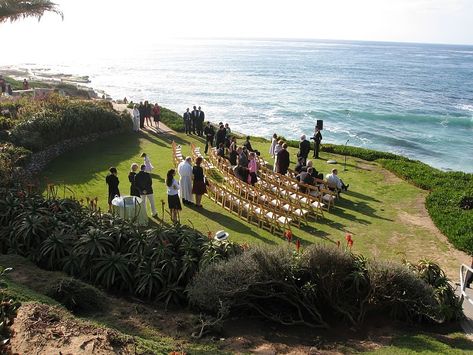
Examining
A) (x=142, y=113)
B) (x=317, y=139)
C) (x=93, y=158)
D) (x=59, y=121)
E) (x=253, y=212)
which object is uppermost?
(x=59, y=121)

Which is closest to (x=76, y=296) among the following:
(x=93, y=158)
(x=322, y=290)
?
(x=322, y=290)

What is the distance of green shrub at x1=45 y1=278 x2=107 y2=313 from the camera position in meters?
7.46

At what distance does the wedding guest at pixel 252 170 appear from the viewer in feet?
51.1

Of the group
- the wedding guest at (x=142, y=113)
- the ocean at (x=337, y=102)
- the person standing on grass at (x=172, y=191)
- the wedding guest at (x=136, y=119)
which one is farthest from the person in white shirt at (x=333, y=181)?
the ocean at (x=337, y=102)

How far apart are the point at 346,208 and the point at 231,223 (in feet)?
14.3

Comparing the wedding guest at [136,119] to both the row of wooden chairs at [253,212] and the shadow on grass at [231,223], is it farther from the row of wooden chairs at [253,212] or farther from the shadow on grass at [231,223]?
the shadow on grass at [231,223]

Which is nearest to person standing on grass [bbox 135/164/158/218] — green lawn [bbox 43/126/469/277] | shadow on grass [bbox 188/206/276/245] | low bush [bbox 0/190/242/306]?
green lawn [bbox 43/126/469/277]

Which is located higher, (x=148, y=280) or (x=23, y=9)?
(x=23, y=9)

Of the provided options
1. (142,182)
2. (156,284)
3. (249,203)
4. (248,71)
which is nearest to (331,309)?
(156,284)

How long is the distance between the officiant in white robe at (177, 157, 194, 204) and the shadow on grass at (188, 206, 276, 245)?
41 centimetres

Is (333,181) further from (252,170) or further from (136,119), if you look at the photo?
(136,119)

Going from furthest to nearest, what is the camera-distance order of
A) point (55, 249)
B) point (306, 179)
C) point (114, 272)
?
1. point (306, 179)
2. point (55, 249)
3. point (114, 272)

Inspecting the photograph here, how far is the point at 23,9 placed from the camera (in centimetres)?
1698

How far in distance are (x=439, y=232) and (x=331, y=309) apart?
654 centimetres
